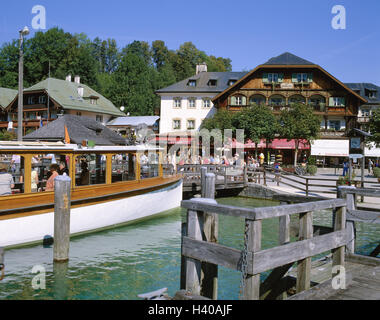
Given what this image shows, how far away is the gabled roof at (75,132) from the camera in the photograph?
21.0 metres

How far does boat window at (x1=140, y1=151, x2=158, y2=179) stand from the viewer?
15.0 metres

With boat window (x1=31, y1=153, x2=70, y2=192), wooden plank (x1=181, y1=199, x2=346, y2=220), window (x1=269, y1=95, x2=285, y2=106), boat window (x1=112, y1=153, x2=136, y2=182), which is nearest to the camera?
wooden plank (x1=181, y1=199, x2=346, y2=220)

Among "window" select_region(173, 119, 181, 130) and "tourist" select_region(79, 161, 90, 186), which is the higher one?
"window" select_region(173, 119, 181, 130)

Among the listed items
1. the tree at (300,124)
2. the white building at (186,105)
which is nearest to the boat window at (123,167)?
the tree at (300,124)

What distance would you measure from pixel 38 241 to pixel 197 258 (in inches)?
271

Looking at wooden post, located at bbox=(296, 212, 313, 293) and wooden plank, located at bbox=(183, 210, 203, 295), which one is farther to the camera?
wooden post, located at bbox=(296, 212, 313, 293)

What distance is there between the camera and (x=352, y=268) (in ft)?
21.1

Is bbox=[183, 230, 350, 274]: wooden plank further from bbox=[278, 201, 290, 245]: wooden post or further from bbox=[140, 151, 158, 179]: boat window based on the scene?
bbox=[140, 151, 158, 179]: boat window

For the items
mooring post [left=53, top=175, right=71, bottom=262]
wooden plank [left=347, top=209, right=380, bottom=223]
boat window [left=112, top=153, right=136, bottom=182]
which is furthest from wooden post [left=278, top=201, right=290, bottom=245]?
boat window [left=112, top=153, right=136, bottom=182]

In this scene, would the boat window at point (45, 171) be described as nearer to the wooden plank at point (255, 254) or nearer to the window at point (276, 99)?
the wooden plank at point (255, 254)

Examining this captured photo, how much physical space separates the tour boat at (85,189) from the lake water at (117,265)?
0.44 m

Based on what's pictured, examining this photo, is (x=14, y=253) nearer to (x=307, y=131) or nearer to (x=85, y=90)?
(x=307, y=131)

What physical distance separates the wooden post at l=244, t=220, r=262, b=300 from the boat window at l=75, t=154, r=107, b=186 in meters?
8.56
